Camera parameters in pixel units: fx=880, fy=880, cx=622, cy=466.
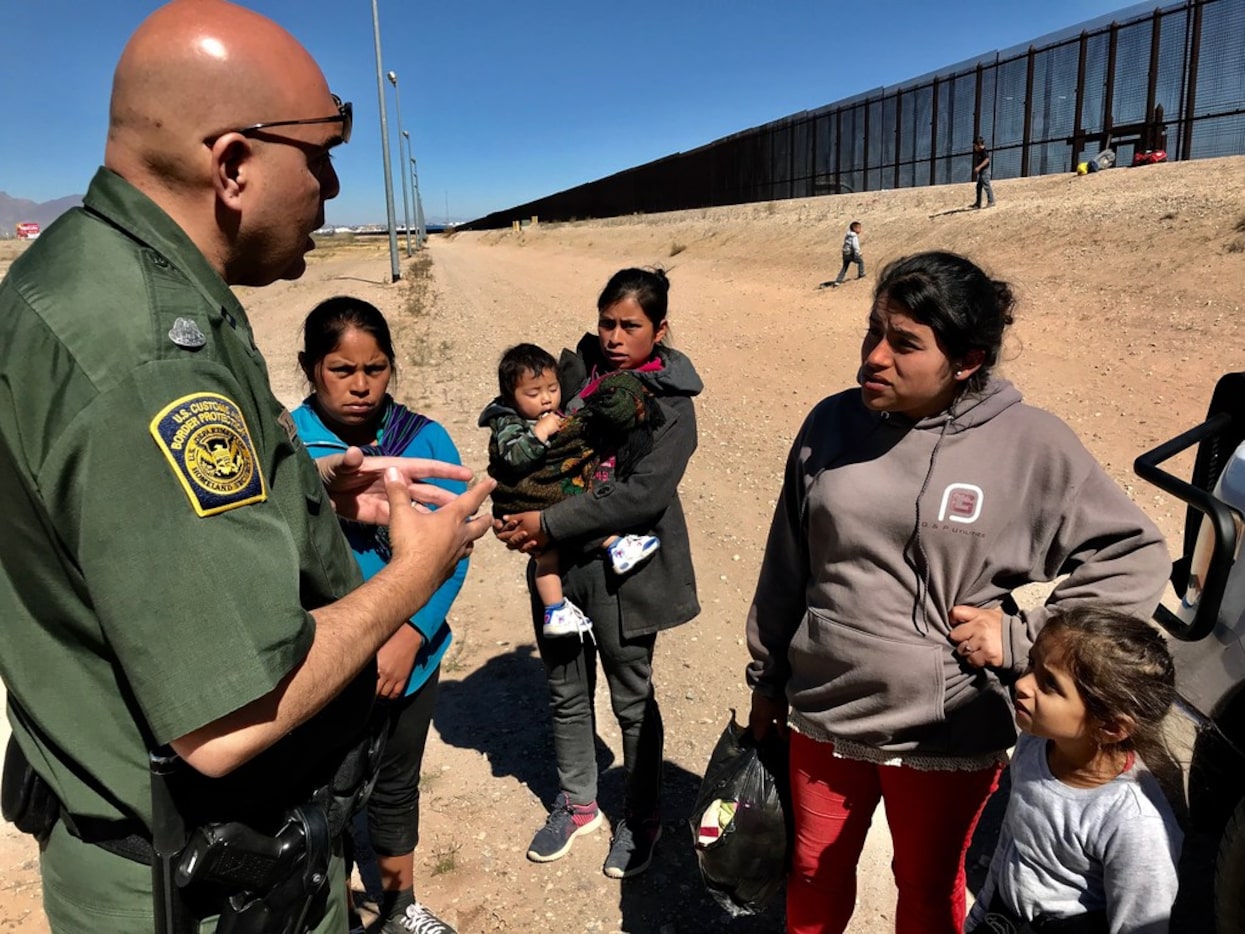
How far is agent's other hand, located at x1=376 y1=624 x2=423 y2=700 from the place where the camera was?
257 centimetres

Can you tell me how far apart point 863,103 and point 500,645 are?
32871 millimetres

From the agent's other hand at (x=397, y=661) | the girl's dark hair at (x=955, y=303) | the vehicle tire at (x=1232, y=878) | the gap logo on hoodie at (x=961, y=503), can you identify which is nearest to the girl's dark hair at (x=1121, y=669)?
the gap logo on hoodie at (x=961, y=503)

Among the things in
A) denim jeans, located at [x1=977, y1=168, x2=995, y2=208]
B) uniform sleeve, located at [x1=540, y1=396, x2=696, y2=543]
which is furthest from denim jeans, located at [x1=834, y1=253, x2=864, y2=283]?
uniform sleeve, located at [x1=540, y1=396, x2=696, y2=543]

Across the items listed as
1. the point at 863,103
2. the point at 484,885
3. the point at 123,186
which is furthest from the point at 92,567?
the point at 863,103

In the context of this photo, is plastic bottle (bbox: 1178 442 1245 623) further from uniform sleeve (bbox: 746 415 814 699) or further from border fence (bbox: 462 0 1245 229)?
border fence (bbox: 462 0 1245 229)

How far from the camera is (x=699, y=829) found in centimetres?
258

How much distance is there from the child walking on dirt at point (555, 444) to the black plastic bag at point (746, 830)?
2.74 feet

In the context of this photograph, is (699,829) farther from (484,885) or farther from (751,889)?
(484,885)

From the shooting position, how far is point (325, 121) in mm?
1595

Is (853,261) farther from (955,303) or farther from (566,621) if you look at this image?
(955,303)

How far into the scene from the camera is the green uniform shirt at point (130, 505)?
1199mm

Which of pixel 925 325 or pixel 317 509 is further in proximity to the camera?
pixel 925 325

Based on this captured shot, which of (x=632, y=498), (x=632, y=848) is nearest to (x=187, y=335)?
(x=632, y=498)

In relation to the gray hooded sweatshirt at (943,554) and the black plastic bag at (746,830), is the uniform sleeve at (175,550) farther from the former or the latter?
the black plastic bag at (746,830)
